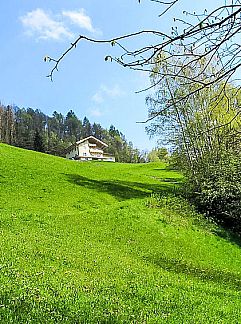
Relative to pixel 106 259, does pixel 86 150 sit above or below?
above

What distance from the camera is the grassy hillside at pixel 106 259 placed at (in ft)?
20.2

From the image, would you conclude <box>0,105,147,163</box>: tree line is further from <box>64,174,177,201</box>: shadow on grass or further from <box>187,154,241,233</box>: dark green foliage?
<box>187,154,241,233</box>: dark green foliage

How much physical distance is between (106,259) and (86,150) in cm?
6795

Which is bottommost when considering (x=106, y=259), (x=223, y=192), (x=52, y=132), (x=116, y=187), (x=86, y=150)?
(x=106, y=259)

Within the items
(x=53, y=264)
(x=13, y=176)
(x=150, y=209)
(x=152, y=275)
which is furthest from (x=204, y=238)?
(x=13, y=176)

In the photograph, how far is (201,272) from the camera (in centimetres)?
1112

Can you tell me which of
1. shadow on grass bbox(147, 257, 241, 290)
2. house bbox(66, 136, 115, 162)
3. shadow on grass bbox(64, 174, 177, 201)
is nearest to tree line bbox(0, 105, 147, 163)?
house bbox(66, 136, 115, 162)

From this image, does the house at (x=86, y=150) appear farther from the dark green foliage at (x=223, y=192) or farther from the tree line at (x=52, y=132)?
the dark green foliage at (x=223, y=192)

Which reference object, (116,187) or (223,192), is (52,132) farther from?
(223,192)

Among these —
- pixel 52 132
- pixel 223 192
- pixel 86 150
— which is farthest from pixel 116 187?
pixel 52 132

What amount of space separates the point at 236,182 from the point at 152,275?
35.0 ft

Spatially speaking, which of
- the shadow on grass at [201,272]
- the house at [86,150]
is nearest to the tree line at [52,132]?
the house at [86,150]

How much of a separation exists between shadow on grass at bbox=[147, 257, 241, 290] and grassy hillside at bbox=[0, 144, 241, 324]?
0.15ft

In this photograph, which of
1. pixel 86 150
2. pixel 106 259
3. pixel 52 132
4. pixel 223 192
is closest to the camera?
pixel 106 259
